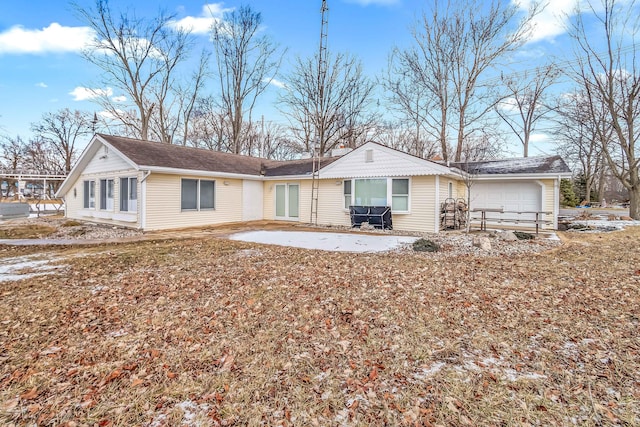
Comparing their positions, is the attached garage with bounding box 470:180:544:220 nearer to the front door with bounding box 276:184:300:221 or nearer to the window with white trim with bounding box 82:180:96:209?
the front door with bounding box 276:184:300:221

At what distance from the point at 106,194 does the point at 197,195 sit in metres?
3.79

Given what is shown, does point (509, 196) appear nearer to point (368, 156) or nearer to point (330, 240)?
point (368, 156)

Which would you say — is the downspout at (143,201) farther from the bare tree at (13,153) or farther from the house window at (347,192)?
the bare tree at (13,153)

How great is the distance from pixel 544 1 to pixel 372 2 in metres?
9.31

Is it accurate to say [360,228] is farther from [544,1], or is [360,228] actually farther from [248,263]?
[544,1]

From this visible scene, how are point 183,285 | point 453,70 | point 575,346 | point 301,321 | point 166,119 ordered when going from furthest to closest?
1. point 166,119
2. point 453,70
3. point 183,285
4. point 301,321
5. point 575,346

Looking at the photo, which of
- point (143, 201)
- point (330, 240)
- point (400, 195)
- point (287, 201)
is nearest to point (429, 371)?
point (330, 240)

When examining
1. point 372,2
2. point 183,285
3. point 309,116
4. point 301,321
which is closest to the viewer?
point 301,321

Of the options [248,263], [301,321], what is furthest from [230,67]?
[301,321]

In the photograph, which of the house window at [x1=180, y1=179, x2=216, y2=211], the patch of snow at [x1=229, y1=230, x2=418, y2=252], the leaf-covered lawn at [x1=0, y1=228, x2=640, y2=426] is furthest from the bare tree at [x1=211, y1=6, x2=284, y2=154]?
the leaf-covered lawn at [x1=0, y1=228, x2=640, y2=426]

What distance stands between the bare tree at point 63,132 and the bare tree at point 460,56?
100 feet

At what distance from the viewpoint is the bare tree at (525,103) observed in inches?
811

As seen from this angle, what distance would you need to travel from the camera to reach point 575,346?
302 cm

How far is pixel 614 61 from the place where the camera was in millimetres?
15047
